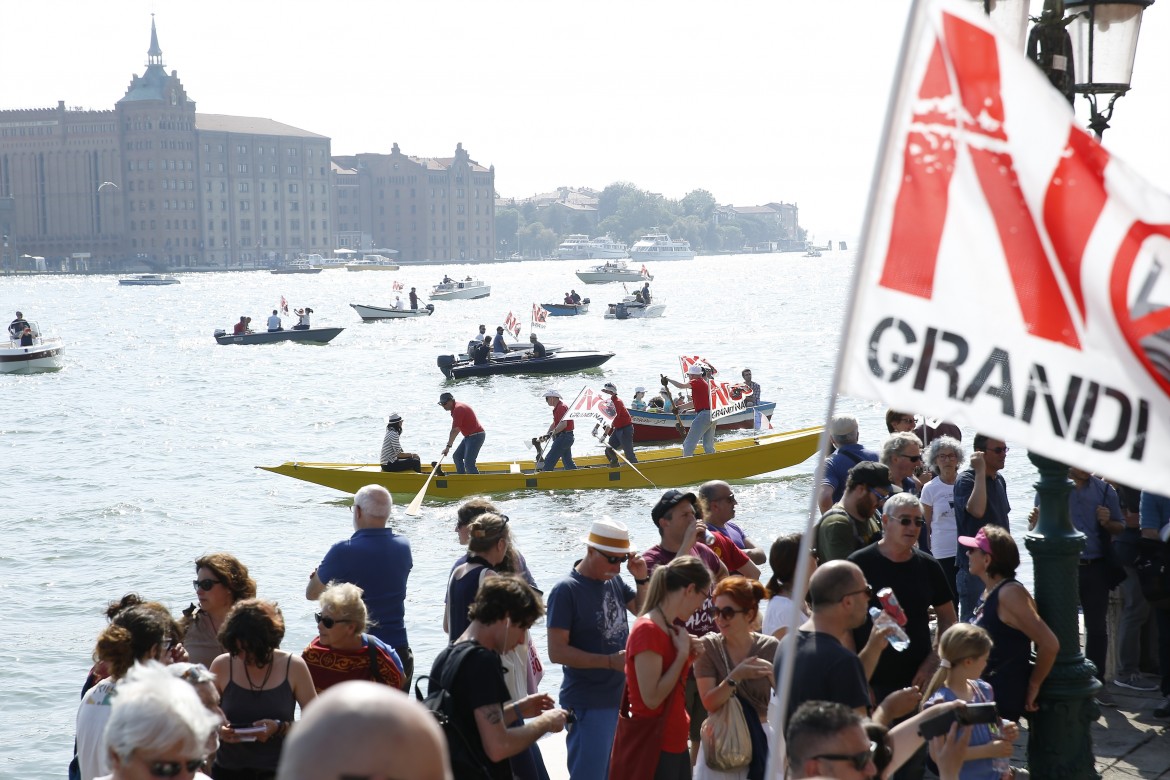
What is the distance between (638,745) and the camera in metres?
5.24

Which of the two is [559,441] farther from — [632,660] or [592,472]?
[632,660]

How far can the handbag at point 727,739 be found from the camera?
498cm

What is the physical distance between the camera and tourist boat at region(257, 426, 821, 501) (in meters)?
20.7

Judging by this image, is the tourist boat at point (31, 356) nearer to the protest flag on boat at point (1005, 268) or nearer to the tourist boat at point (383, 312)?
the tourist boat at point (383, 312)

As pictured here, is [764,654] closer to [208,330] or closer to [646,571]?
[646,571]

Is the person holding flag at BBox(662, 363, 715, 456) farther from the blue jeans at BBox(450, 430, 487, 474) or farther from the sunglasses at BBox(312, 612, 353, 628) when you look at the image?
the sunglasses at BBox(312, 612, 353, 628)

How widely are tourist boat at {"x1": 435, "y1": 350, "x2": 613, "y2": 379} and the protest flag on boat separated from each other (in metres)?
38.0

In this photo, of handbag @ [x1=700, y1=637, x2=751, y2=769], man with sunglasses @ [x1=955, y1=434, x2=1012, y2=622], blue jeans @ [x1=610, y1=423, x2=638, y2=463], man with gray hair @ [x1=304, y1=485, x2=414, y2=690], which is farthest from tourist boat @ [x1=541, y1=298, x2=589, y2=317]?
handbag @ [x1=700, y1=637, x2=751, y2=769]

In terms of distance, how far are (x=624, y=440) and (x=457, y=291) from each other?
284 feet

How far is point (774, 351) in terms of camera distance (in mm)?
59438

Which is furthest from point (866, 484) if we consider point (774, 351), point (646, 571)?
point (774, 351)

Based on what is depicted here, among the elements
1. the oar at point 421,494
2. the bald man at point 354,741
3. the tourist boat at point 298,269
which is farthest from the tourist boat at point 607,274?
the bald man at point 354,741

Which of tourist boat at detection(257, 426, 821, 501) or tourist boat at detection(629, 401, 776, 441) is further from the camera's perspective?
tourist boat at detection(629, 401, 776, 441)

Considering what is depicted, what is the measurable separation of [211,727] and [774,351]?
56978 mm
